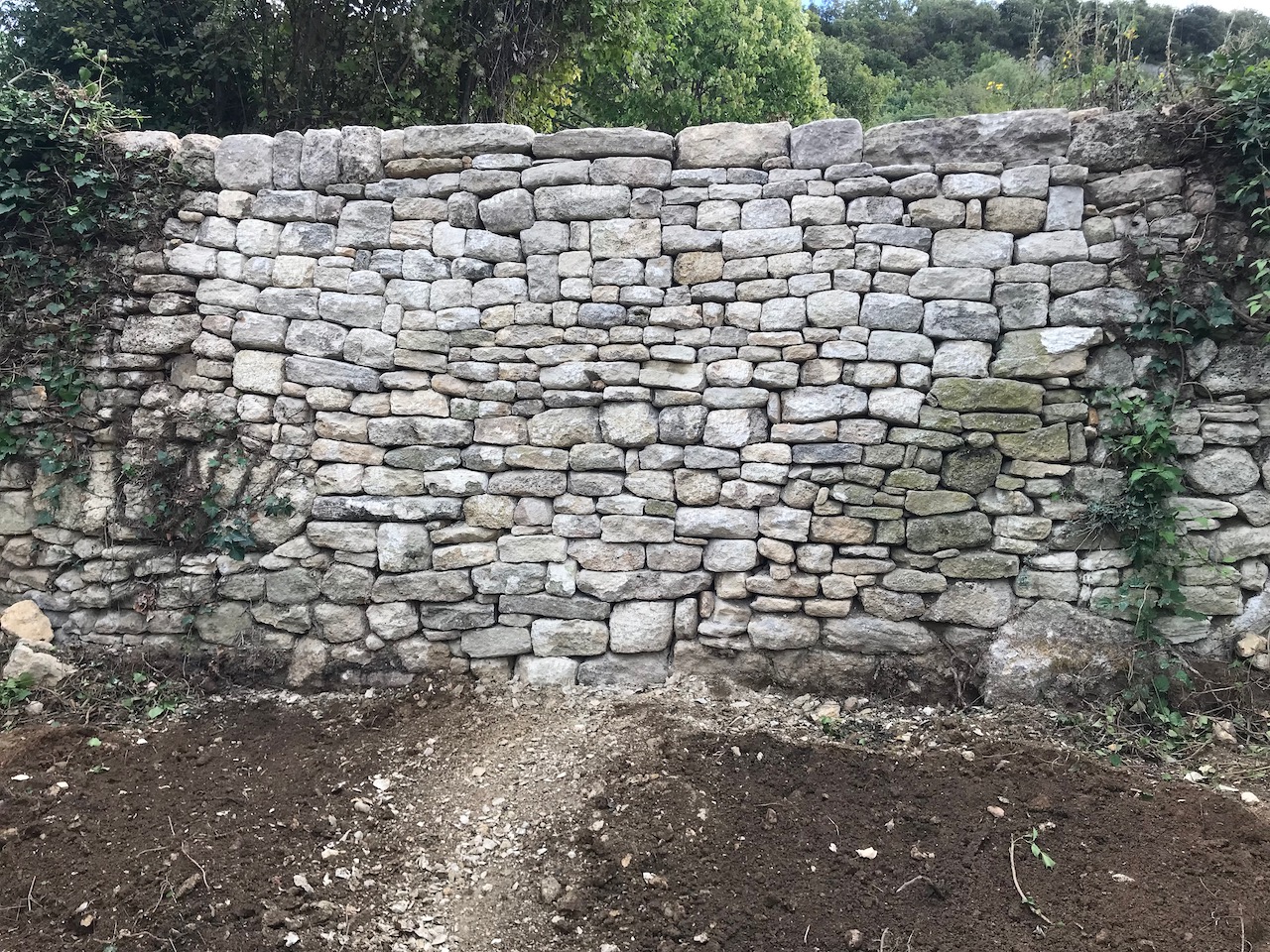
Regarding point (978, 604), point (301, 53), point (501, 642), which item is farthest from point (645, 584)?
point (301, 53)

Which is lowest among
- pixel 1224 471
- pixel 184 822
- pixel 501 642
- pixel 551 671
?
pixel 184 822

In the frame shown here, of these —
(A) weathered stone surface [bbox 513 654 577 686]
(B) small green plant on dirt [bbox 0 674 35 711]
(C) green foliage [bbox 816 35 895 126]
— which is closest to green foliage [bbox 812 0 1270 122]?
(C) green foliage [bbox 816 35 895 126]

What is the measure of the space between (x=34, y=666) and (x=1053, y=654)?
487 centimetres

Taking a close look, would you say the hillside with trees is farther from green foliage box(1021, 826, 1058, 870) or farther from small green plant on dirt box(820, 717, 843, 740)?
green foliage box(1021, 826, 1058, 870)

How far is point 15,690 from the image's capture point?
3867 millimetres

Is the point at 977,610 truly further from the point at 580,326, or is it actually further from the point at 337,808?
the point at 337,808

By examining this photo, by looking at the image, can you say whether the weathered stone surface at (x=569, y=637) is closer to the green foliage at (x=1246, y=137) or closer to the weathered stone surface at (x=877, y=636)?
the weathered stone surface at (x=877, y=636)

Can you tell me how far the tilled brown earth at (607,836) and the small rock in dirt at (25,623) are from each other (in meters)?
0.70

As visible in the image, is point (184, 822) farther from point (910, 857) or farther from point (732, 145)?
point (732, 145)

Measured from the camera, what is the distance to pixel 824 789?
3250 mm

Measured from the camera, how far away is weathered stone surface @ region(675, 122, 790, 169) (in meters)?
3.87

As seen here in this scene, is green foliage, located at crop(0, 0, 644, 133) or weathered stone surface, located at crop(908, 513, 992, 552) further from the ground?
green foliage, located at crop(0, 0, 644, 133)

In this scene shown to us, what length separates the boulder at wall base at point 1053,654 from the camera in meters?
3.68

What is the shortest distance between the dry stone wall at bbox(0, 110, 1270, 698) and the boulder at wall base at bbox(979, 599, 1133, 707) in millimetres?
18
